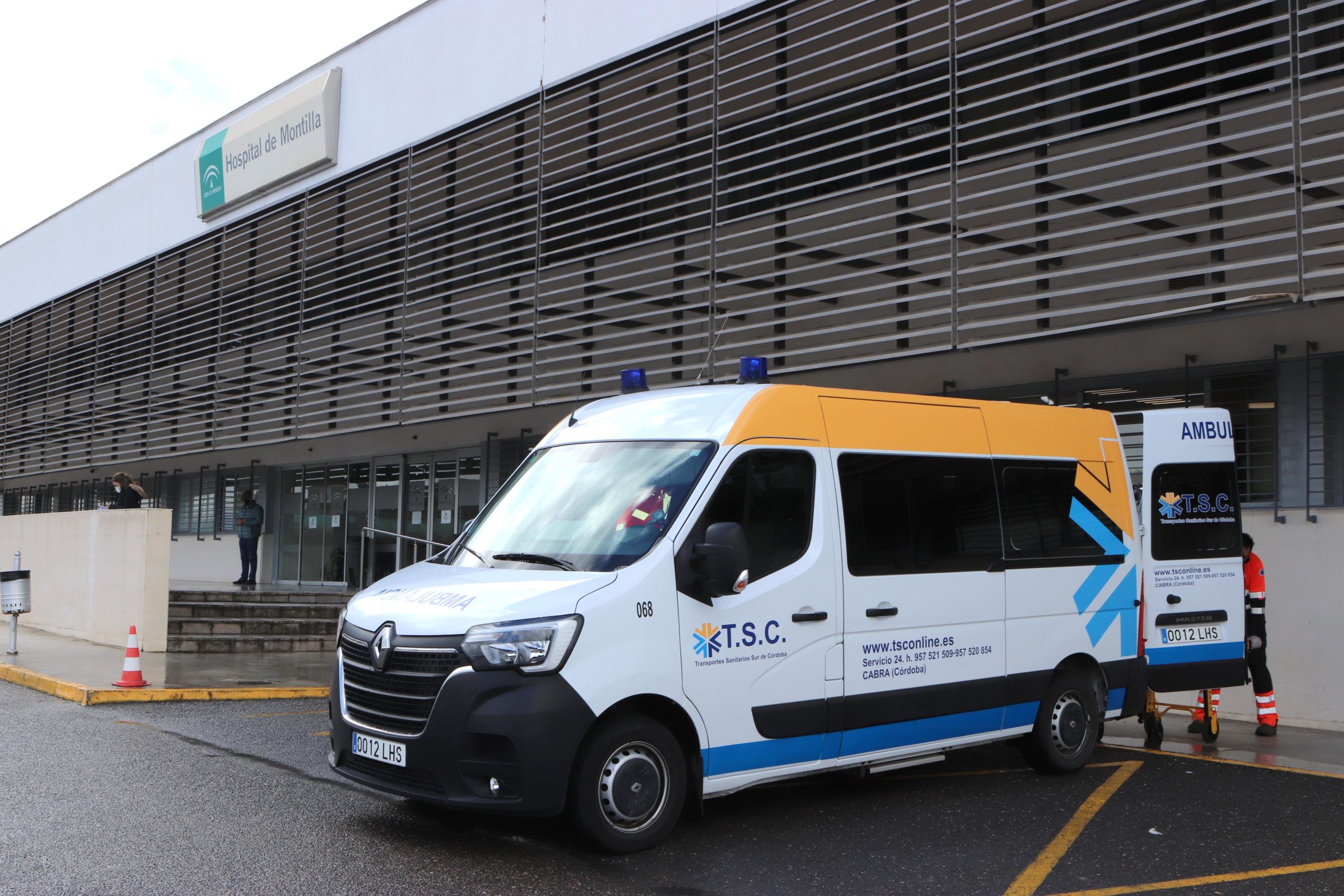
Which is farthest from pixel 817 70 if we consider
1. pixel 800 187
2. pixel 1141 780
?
pixel 1141 780

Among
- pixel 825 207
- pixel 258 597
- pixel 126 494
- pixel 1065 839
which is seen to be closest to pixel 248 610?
pixel 258 597

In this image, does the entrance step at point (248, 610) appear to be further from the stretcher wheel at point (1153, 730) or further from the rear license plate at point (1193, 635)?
the rear license plate at point (1193, 635)

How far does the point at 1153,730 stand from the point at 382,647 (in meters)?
6.14

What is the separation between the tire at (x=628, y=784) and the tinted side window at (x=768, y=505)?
0.98 meters

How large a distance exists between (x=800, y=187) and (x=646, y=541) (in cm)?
724

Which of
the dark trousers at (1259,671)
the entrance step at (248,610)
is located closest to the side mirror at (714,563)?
the dark trousers at (1259,671)

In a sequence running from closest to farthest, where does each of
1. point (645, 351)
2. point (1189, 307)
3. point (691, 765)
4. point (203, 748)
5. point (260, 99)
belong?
point (691, 765) → point (203, 748) → point (1189, 307) → point (645, 351) → point (260, 99)

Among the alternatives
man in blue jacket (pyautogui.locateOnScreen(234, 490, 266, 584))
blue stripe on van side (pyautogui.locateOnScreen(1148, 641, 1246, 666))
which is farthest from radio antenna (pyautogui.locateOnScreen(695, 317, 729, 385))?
man in blue jacket (pyautogui.locateOnScreen(234, 490, 266, 584))

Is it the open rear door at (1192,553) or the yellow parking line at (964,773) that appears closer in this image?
the yellow parking line at (964,773)

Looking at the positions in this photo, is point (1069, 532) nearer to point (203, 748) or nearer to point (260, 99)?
point (203, 748)

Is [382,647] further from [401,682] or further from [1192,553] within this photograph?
[1192,553]

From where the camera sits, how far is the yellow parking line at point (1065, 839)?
5.18m

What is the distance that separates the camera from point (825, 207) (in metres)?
13.2

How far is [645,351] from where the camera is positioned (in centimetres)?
1424
